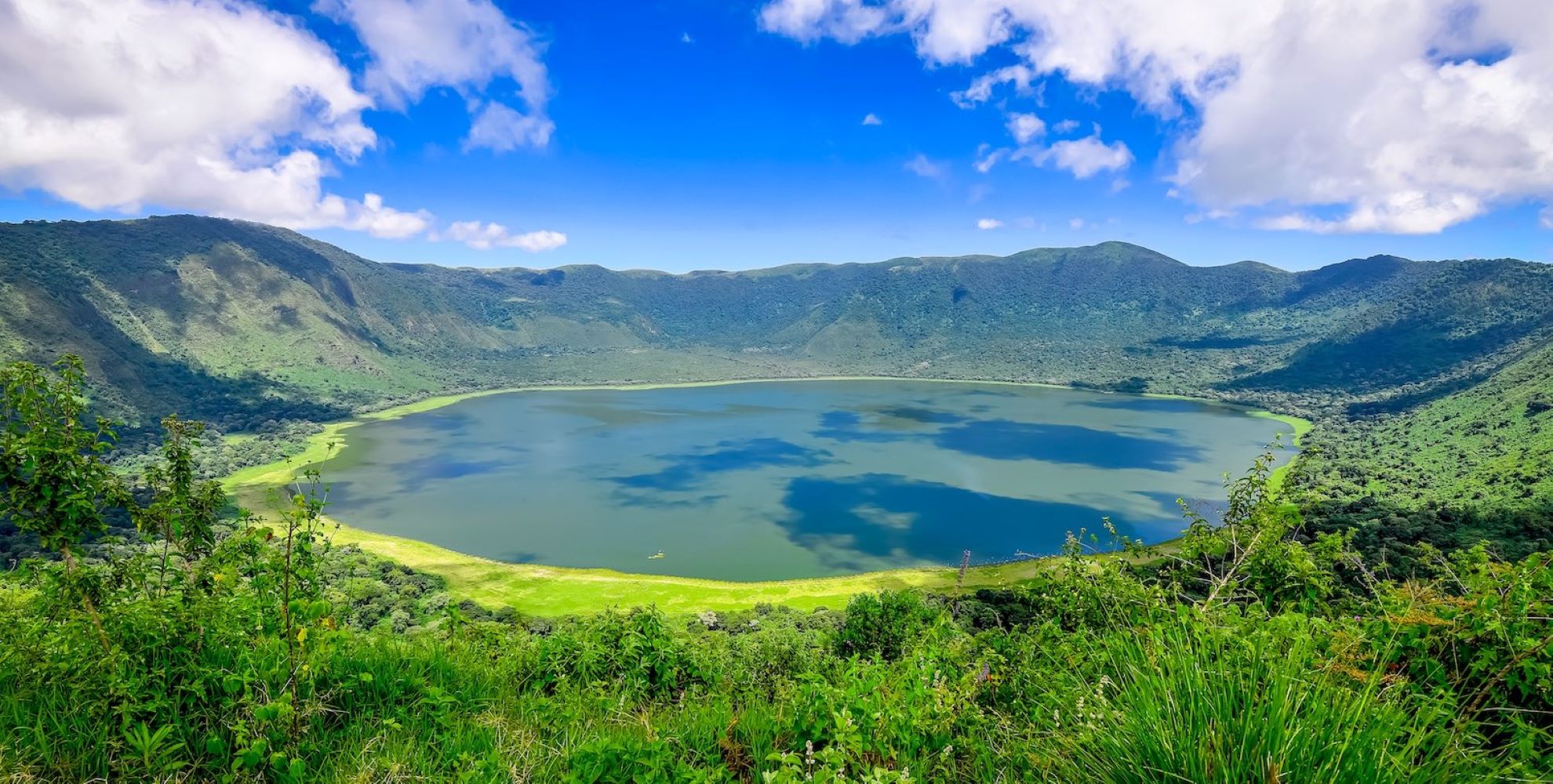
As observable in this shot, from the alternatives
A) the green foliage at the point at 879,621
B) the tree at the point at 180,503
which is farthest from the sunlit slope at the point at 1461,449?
the tree at the point at 180,503

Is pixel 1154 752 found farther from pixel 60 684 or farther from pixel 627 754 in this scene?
pixel 60 684

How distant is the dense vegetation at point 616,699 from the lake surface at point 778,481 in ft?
163

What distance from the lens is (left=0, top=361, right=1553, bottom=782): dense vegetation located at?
2314mm

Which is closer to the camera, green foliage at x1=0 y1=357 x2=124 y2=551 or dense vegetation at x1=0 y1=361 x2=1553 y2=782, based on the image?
dense vegetation at x1=0 y1=361 x2=1553 y2=782

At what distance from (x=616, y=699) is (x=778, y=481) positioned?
302 ft

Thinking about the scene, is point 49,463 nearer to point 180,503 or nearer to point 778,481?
point 180,503

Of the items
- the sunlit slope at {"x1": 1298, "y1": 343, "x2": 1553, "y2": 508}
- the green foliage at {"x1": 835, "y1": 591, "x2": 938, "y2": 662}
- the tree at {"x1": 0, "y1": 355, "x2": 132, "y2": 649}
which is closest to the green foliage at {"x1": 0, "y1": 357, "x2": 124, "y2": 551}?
the tree at {"x1": 0, "y1": 355, "x2": 132, "y2": 649}

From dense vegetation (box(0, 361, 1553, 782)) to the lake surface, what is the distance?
4978cm

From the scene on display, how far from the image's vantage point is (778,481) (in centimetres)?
9688

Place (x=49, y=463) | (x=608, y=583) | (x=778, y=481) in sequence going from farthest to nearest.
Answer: (x=778, y=481)
(x=608, y=583)
(x=49, y=463)

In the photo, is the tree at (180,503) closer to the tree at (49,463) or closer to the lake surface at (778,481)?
the tree at (49,463)

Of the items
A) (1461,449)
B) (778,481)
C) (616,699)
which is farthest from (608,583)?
(1461,449)

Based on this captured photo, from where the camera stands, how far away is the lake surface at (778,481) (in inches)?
2675

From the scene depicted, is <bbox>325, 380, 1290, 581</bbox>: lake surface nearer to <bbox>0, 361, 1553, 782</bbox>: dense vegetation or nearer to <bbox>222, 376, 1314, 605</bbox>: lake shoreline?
<bbox>222, 376, 1314, 605</bbox>: lake shoreline
